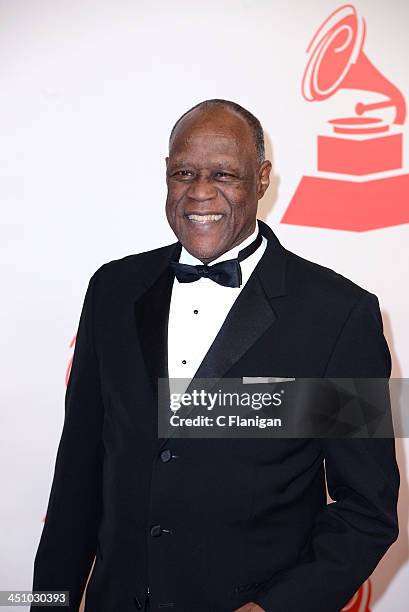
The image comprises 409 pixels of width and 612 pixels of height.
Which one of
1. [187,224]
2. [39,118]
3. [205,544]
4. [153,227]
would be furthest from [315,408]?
[39,118]

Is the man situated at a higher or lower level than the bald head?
lower

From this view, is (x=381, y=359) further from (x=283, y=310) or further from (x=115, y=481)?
(x=115, y=481)

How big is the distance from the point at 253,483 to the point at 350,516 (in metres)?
0.20

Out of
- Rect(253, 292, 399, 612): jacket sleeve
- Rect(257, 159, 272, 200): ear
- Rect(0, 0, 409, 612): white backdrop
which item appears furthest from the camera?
Rect(0, 0, 409, 612): white backdrop

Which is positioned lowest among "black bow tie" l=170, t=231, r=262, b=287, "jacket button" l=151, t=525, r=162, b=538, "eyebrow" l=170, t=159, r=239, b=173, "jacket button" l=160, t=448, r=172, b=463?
"jacket button" l=151, t=525, r=162, b=538

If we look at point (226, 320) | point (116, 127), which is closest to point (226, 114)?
point (226, 320)

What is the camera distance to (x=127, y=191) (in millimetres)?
2400

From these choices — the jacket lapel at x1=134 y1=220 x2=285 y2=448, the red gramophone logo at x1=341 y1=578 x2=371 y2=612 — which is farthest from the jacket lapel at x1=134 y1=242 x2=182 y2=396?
the red gramophone logo at x1=341 y1=578 x2=371 y2=612

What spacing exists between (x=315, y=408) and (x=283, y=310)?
207 mm

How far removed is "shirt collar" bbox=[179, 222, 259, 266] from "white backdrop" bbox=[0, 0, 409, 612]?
648 millimetres

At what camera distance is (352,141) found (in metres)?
2.39

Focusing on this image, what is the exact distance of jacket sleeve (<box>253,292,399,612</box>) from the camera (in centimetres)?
152

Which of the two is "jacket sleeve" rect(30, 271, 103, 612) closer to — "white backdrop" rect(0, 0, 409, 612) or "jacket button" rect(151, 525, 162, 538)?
"jacket button" rect(151, 525, 162, 538)

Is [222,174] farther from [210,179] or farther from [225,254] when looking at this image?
[225,254]
